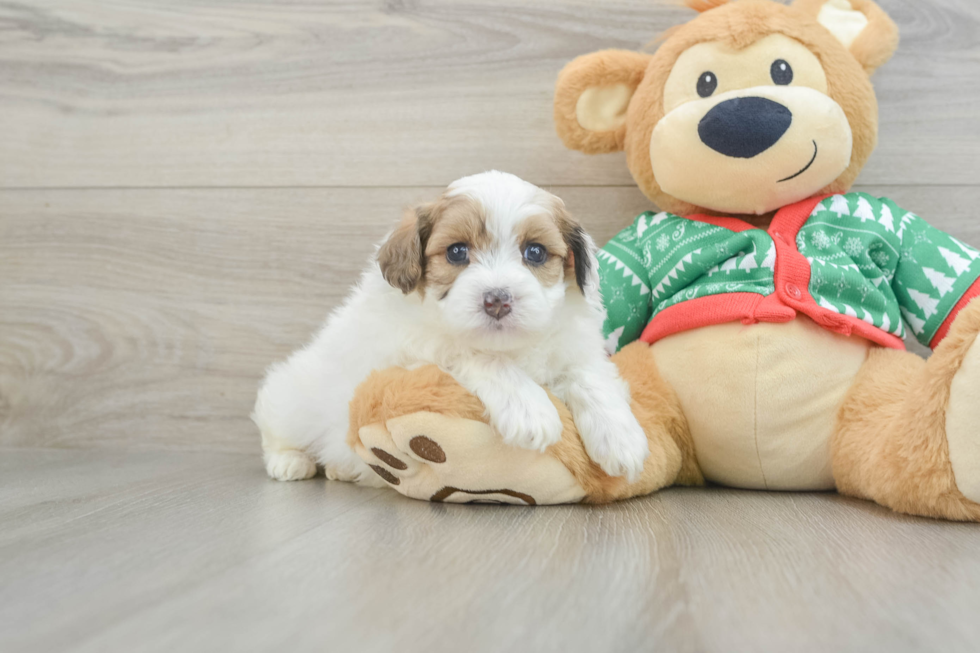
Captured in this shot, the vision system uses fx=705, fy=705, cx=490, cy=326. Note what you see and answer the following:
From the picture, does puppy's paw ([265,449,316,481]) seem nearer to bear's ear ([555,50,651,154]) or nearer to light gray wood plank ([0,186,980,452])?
light gray wood plank ([0,186,980,452])

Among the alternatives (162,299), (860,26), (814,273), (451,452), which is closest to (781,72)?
(860,26)

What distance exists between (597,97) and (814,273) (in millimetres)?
604

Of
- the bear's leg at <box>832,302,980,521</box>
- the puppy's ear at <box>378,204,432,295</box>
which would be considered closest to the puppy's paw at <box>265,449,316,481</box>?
the puppy's ear at <box>378,204,432,295</box>

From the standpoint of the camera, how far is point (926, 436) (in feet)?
3.63

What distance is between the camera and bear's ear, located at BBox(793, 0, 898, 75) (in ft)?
4.82

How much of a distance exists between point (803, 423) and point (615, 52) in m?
0.87

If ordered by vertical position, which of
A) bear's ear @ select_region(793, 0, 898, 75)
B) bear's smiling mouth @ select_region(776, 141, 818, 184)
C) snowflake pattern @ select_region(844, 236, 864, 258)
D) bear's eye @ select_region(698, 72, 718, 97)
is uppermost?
bear's ear @ select_region(793, 0, 898, 75)

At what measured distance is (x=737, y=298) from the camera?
137cm

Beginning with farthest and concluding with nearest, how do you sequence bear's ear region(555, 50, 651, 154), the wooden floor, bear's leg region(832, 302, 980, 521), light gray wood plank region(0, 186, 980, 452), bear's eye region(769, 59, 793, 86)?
1. light gray wood plank region(0, 186, 980, 452)
2. the wooden floor
3. bear's ear region(555, 50, 651, 154)
4. bear's eye region(769, 59, 793, 86)
5. bear's leg region(832, 302, 980, 521)

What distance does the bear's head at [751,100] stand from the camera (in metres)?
1.35

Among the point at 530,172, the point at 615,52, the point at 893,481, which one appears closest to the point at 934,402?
the point at 893,481

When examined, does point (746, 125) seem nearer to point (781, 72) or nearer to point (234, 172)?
point (781, 72)

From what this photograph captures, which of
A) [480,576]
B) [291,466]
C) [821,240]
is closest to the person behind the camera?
[480,576]

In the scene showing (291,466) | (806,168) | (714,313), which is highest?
(806,168)
